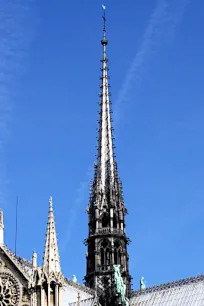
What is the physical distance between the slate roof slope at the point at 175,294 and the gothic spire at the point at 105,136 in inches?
448

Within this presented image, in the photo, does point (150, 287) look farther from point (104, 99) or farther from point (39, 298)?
point (39, 298)

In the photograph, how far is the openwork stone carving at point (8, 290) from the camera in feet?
169

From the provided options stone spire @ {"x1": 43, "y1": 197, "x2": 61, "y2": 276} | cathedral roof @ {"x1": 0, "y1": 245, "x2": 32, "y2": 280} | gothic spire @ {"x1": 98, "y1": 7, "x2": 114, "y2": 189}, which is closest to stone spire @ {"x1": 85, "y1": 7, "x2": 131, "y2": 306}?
gothic spire @ {"x1": 98, "y1": 7, "x2": 114, "y2": 189}

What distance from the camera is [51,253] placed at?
45.9m

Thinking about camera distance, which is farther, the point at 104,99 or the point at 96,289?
the point at 104,99

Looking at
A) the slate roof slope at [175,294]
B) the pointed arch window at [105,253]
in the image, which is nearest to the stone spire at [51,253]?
the slate roof slope at [175,294]

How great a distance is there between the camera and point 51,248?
4603cm

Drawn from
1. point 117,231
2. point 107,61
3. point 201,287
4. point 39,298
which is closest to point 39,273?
point 39,298

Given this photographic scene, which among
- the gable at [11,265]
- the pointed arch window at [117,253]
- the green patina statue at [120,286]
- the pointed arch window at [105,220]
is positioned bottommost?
the gable at [11,265]

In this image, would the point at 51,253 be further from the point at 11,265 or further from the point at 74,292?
the point at 74,292

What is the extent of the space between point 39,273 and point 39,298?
1.31 m

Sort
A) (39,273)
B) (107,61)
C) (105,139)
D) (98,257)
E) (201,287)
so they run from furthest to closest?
(107,61) < (105,139) < (98,257) < (201,287) < (39,273)

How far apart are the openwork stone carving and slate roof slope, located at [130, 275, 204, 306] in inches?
771

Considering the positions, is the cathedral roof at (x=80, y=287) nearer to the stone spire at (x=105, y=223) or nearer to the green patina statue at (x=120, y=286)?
the stone spire at (x=105, y=223)
